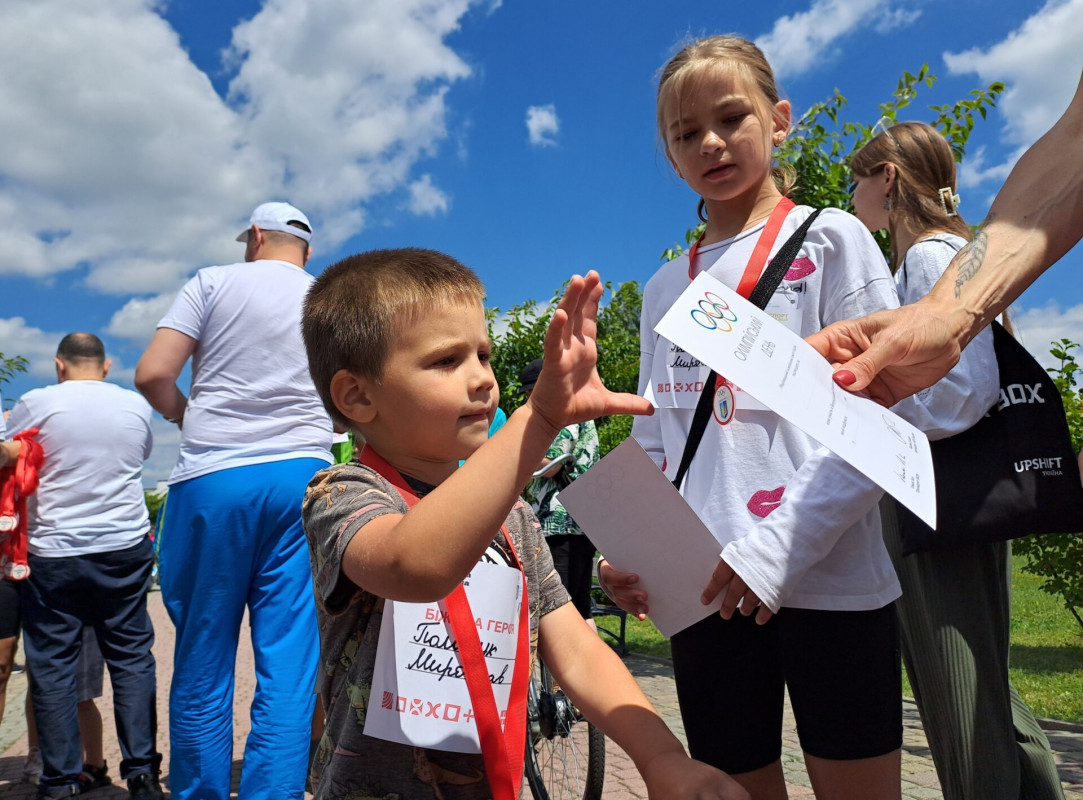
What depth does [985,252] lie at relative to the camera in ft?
6.00

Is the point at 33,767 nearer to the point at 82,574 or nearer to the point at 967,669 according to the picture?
the point at 82,574

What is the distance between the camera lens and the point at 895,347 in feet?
4.95

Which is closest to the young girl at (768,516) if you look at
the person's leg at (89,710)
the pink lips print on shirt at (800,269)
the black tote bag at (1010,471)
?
the pink lips print on shirt at (800,269)

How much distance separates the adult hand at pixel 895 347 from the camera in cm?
150

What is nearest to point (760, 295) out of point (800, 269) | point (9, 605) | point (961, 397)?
point (800, 269)

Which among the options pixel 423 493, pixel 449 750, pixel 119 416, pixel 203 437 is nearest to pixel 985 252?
pixel 423 493

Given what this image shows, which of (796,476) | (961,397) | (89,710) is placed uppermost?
(961,397)

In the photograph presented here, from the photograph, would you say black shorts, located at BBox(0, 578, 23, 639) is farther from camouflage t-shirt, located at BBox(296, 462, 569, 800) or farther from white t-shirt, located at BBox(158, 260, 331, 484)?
camouflage t-shirt, located at BBox(296, 462, 569, 800)

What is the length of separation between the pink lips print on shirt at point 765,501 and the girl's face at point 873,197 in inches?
45.9

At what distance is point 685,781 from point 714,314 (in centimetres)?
67

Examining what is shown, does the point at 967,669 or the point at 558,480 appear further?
the point at 558,480

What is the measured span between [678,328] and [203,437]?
2483 mm

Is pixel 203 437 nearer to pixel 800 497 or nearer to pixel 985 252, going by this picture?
pixel 800 497

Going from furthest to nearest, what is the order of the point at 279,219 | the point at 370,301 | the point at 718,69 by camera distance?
the point at 279,219 < the point at 718,69 < the point at 370,301
